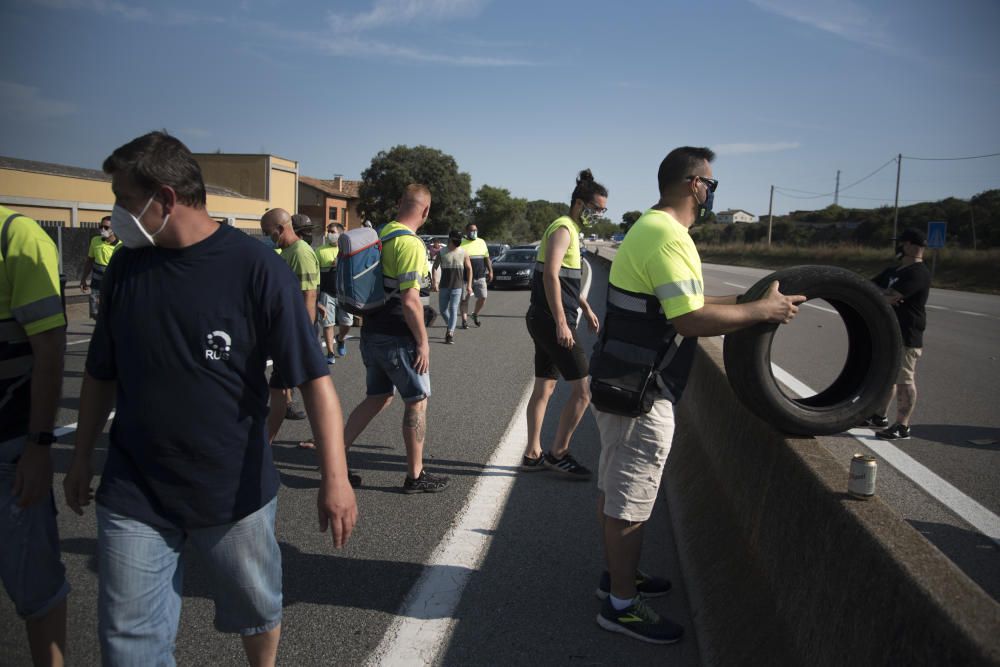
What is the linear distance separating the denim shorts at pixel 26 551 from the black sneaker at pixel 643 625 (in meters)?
2.17

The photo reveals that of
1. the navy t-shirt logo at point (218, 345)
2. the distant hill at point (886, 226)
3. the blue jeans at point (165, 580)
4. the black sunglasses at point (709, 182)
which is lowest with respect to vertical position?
the blue jeans at point (165, 580)

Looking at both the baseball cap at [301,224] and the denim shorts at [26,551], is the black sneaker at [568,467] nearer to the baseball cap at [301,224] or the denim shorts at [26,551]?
the denim shorts at [26,551]

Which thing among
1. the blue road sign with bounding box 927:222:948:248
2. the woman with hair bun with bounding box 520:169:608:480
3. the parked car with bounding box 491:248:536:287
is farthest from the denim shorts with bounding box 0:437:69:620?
the blue road sign with bounding box 927:222:948:248

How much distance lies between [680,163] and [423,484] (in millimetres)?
2815

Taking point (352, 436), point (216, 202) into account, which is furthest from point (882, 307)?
point (216, 202)

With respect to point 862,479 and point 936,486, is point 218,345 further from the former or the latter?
point 936,486

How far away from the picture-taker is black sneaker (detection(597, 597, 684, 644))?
3.09 meters

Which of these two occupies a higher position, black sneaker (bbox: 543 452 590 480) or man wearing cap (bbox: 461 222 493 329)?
man wearing cap (bbox: 461 222 493 329)

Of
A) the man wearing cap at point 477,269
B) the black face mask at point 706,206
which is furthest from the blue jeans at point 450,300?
the black face mask at point 706,206

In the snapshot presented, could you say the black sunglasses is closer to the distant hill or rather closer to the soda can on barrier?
the soda can on barrier

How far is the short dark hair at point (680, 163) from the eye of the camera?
3137 millimetres

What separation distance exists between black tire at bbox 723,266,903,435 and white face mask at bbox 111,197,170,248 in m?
2.24

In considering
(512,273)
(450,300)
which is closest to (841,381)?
(450,300)

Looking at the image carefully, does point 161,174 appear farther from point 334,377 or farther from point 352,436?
point 334,377
